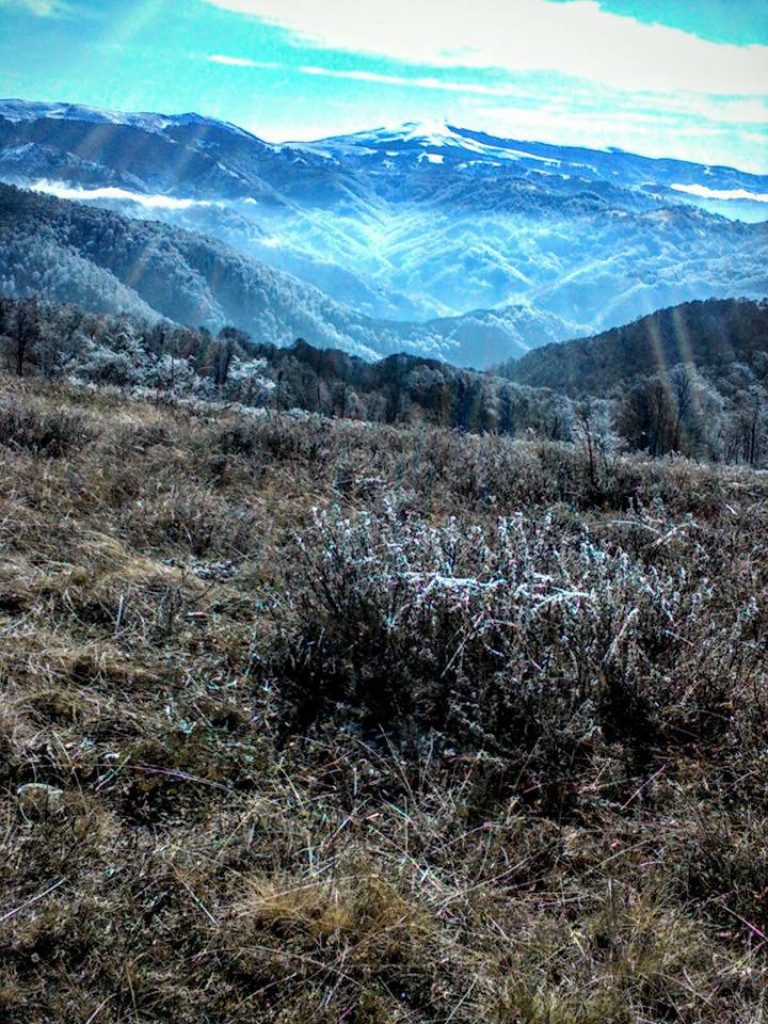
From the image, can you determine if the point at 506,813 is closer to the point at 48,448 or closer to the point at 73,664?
the point at 73,664

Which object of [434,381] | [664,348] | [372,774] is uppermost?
[664,348]

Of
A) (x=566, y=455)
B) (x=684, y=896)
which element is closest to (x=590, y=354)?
(x=566, y=455)

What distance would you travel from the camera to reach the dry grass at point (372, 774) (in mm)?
1663

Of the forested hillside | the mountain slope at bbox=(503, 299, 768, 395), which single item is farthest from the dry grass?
the mountain slope at bbox=(503, 299, 768, 395)

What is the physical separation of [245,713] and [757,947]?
5.51 ft

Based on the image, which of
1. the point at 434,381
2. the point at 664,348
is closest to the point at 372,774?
the point at 434,381

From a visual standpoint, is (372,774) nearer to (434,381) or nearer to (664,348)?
(434,381)

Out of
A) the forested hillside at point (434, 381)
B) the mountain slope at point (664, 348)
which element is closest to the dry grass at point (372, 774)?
the forested hillside at point (434, 381)

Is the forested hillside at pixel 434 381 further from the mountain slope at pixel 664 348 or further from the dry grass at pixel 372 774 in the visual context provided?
the dry grass at pixel 372 774

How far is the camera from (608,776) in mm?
2418

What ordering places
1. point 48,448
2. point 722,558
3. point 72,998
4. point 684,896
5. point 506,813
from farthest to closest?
point 48,448
point 722,558
point 506,813
point 684,896
point 72,998

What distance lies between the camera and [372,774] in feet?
7.84

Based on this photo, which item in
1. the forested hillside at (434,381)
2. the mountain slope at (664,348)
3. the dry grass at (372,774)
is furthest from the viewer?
the mountain slope at (664,348)

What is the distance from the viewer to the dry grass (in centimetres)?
166
